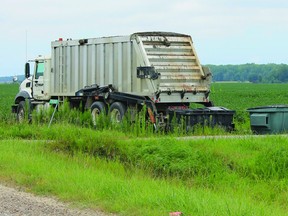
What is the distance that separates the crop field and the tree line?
14214cm

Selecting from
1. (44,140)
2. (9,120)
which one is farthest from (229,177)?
(9,120)

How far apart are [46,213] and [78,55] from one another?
50.3 ft

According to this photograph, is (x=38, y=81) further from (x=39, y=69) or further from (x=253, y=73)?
(x=253, y=73)

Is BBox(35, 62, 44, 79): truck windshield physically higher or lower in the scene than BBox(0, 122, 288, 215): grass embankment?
higher

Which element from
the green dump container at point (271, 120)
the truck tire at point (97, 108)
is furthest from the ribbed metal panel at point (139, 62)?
the green dump container at point (271, 120)

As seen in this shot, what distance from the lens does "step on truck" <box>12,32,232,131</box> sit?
2073 centimetres

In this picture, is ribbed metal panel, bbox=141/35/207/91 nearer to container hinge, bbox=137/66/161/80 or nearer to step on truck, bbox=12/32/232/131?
step on truck, bbox=12/32/232/131

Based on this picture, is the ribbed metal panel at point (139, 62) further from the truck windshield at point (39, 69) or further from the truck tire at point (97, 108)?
the truck windshield at point (39, 69)

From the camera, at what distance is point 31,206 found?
9.47 metres

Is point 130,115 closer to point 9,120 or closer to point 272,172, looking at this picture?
point 9,120

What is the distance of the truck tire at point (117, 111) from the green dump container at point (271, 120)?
4114 mm

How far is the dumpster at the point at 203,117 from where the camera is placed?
772 inches

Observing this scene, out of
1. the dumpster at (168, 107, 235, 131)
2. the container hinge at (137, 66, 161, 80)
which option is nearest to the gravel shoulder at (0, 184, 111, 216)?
the dumpster at (168, 107, 235, 131)

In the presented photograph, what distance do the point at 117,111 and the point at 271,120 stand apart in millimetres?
4941
